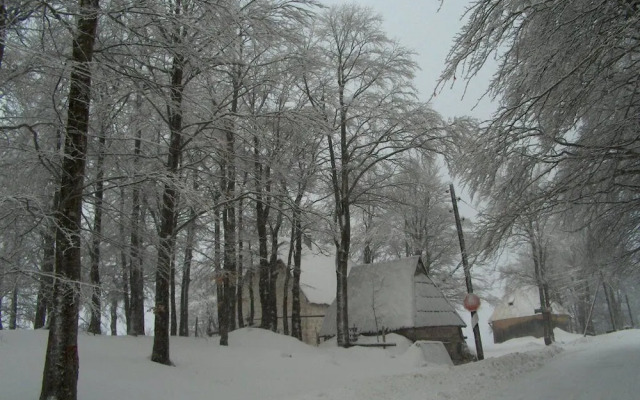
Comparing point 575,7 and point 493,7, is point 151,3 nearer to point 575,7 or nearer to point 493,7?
point 493,7

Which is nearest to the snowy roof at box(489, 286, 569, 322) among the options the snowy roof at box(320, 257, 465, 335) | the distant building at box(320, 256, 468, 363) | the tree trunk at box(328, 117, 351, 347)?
the distant building at box(320, 256, 468, 363)

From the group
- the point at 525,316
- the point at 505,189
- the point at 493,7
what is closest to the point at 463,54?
the point at 493,7

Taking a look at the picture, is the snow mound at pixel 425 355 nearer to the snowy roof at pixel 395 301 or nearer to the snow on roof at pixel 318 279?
the snowy roof at pixel 395 301

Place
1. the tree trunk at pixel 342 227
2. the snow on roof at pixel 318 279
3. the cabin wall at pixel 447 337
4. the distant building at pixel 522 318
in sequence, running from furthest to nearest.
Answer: the distant building at pixel 522 318 < the snow on roof at pixel 318 279 < the cabin wall at pixel 447 337 < the tree trunk at pixel 342 227

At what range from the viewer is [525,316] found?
43406mm

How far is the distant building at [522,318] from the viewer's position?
42.8 meters

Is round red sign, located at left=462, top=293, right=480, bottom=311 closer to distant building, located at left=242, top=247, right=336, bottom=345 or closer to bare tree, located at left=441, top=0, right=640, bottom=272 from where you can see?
bare tree, located at left=441, top=0, right=640, bottom=272

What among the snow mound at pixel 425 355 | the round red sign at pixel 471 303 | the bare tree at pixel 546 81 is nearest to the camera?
the bare tree at pixel 546 81

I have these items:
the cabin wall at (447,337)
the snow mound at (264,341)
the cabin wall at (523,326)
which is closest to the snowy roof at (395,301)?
the cabin wall at (447,337)

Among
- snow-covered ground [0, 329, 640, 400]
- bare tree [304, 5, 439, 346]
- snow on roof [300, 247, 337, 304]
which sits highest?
bare tree [304, 5, 439, 346]

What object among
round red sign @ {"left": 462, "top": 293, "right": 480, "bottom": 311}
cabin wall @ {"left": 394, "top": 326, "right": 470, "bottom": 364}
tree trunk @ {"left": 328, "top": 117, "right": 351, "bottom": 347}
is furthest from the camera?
cabin wall @ {"left": 394, "top": 326, "right": 470, "bottom": 364}

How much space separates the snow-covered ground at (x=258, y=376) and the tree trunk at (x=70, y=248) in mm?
1105

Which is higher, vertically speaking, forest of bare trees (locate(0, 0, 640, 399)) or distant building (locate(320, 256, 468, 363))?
forest of bare trees (locate(0, 0, 640, 399))

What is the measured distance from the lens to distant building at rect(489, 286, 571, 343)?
42844mm
